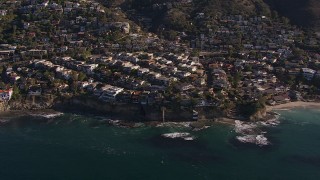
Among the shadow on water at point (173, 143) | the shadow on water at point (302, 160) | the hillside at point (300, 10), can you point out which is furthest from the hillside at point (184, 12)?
the shadow on water at point (302, 160)

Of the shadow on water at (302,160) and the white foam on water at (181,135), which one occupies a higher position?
the white foam on water at (181,135)

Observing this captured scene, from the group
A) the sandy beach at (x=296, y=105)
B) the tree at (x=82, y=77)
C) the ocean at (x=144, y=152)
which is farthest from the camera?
the tree at (x=82, y=77)

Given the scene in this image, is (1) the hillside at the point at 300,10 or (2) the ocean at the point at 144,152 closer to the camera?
(2) the ocean at the point at 144,152

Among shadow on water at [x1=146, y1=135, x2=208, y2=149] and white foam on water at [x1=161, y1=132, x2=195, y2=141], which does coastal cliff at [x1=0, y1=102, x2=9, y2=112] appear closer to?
shadow on water at [x1=146, y1=135, x2=208, y2=149]

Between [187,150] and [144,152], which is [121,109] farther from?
[187,150]

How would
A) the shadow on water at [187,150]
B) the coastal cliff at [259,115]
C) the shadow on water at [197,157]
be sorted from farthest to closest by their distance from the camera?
the coastal cliff at [259,115] → the shadow on water at [187,150] → the shadow on water at [197,157]

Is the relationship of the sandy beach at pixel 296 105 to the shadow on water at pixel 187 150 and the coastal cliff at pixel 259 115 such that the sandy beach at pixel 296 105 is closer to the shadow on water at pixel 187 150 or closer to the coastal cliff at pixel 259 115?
the coastal cliff at pixel 259 115

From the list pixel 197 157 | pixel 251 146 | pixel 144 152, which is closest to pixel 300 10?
pixel 251 146
